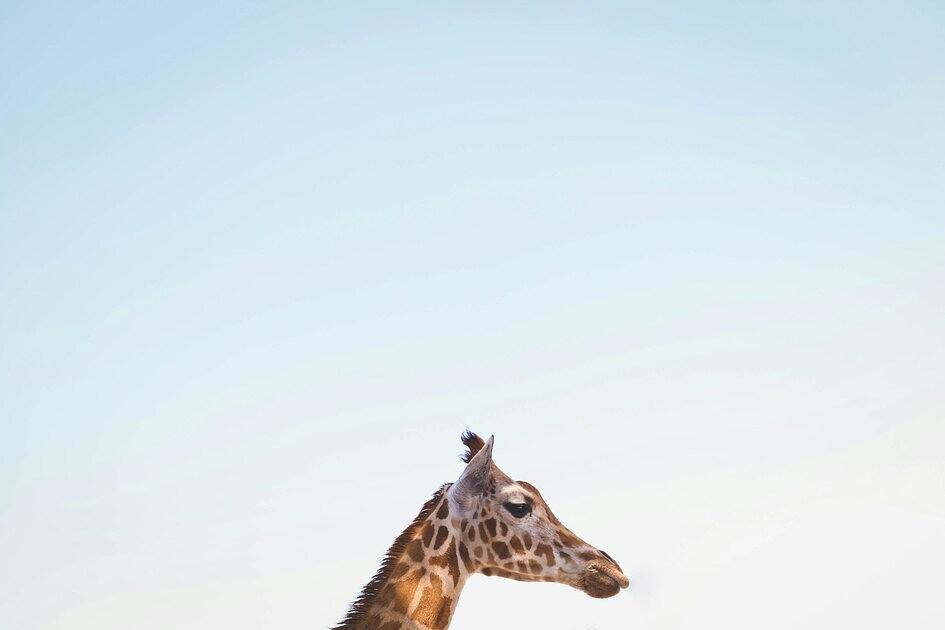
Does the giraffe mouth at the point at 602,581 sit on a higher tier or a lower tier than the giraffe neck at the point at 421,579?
higher

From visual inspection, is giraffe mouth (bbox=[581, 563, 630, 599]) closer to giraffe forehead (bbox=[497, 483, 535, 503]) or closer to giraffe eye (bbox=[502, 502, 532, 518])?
giraffe eye (bbox=[502, 502, 532, 518])

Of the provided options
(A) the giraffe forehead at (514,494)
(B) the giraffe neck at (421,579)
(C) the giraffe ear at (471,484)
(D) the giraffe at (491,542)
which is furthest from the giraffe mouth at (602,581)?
(C) the giraffe ear at (471,484)

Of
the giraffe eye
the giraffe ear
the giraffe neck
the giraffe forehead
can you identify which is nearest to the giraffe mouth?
the giraffe eye

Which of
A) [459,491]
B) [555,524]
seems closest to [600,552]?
[555,524]

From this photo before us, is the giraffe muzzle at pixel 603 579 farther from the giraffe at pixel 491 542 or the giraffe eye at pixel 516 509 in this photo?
the giraffe eye at pixel 516 509

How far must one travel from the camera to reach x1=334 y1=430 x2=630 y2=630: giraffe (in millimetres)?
15047

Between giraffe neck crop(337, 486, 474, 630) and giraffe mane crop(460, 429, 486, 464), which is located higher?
giraffe mane crop(460, 429, 486, 464)

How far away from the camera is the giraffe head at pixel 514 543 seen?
15398 mm

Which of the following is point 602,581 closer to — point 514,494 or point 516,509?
point 516,509

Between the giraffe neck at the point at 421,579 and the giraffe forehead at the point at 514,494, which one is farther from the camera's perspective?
the giraffe forehead at the point at 514,494

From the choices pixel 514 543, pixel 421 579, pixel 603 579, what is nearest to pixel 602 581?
pixel 603 579

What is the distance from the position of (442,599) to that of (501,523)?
53.1 inches

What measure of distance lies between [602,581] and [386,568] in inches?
117

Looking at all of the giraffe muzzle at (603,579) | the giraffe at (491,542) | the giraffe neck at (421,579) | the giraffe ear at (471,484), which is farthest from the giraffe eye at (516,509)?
the giraffe muzzle at (603,579)
